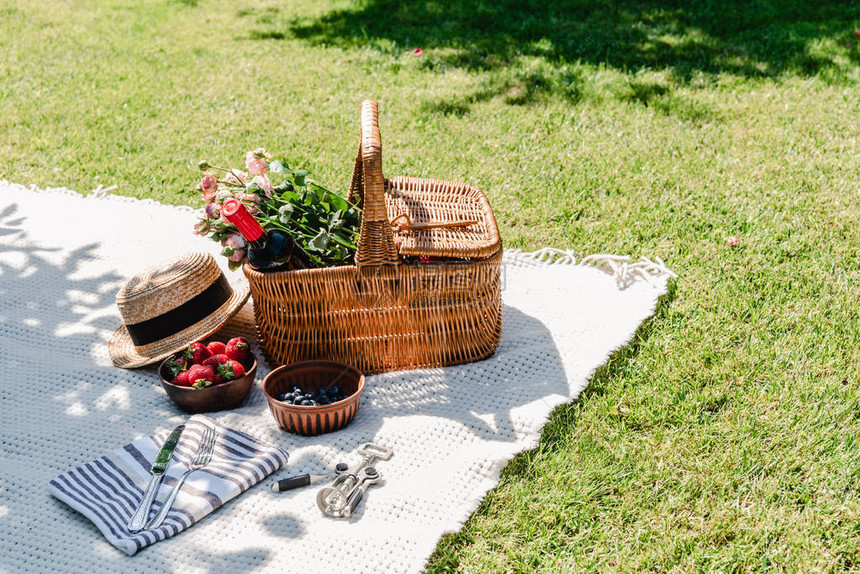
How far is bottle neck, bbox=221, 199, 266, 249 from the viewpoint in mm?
2854

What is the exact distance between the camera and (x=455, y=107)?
5.93 m

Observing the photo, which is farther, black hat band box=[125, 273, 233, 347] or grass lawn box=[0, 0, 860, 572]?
black hat band box=[125, 273, 233, 347]

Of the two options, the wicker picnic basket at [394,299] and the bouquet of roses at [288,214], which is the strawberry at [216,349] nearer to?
the wicker picnic basket at [394,299]

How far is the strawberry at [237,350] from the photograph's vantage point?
3.12 m

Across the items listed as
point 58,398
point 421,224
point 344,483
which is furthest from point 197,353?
point 421,224

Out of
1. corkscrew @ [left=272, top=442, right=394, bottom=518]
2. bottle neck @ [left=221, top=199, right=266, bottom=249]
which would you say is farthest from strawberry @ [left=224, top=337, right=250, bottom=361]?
corkscrew @ [left=272, top=442, right=394, bottom=518]

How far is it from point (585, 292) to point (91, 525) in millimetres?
2293

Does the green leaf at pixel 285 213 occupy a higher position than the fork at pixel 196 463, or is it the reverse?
the green leaf at pixel 285 213

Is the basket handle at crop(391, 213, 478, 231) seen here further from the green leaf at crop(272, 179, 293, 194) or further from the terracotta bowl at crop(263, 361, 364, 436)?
the terracotta bowl at crop(263, 361, 364, 436)

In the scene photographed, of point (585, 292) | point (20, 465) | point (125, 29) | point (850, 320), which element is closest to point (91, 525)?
point (20, 465)

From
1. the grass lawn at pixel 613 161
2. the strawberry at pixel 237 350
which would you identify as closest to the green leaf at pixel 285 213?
the strawberry at pixel 237 350

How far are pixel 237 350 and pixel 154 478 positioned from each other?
646 mm

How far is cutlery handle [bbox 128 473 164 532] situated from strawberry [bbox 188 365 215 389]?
0.42m

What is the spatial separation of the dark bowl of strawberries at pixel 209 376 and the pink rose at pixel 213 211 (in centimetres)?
49
